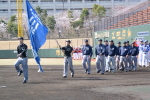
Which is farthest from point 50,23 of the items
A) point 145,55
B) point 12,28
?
point 145,55

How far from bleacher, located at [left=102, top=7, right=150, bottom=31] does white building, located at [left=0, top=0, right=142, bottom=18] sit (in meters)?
42.0

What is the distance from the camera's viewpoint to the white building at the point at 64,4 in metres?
79.2

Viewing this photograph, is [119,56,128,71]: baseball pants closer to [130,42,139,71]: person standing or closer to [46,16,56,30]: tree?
[130,42,139,71]: person standing

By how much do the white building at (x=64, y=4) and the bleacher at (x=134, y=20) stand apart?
41997 millimetres

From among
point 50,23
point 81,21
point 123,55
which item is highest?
point 81,21

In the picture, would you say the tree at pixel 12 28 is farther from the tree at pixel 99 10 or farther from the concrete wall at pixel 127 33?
the concrete wall at pixel 127 33

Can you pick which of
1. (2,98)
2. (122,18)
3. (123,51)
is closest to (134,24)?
(122,18)

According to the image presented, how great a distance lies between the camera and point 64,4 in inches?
3184

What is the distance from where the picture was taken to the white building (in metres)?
79.2

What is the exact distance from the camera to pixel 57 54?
46.2 metres

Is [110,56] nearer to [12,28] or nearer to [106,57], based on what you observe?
[106,57]

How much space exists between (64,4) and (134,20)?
50.0 metres

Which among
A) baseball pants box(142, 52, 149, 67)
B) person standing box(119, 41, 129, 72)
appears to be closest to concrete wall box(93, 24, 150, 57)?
baseball pants box(142, 52, 149, 67)

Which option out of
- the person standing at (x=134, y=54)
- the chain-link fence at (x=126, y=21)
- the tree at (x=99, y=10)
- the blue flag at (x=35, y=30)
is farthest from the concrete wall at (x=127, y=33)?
the tree at (x=99, y=10)
